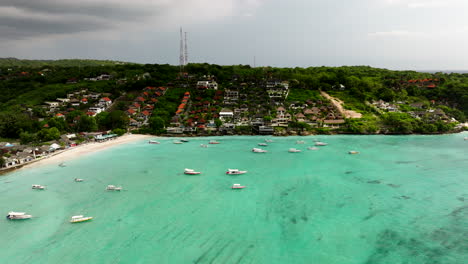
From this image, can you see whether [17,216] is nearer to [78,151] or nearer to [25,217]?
[25,217]

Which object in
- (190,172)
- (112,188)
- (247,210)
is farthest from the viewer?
(190,172)

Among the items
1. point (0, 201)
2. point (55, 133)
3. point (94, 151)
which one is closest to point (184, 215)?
point (0, 201)

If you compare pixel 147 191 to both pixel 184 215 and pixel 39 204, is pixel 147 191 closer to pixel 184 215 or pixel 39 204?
pixel 184 215

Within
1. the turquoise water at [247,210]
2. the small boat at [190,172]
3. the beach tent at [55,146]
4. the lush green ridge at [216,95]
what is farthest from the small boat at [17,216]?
the lush green ridge at [216,95]

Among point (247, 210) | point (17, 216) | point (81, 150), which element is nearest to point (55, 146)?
point (81, 150)

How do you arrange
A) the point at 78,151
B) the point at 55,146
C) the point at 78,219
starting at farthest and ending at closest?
1. the point at 78,151
2. the point at 55,146
3. the point at 78,219

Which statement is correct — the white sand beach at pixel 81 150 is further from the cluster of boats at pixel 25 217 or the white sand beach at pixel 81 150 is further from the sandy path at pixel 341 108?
the sandy path at pixel 341 108

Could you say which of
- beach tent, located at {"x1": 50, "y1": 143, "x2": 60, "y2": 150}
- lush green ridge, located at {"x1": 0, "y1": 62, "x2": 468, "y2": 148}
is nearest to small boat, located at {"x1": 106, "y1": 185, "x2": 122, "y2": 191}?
beach tent, located at {"x1": 50, "y1": 143, "x2": 60, "y2": 150}
